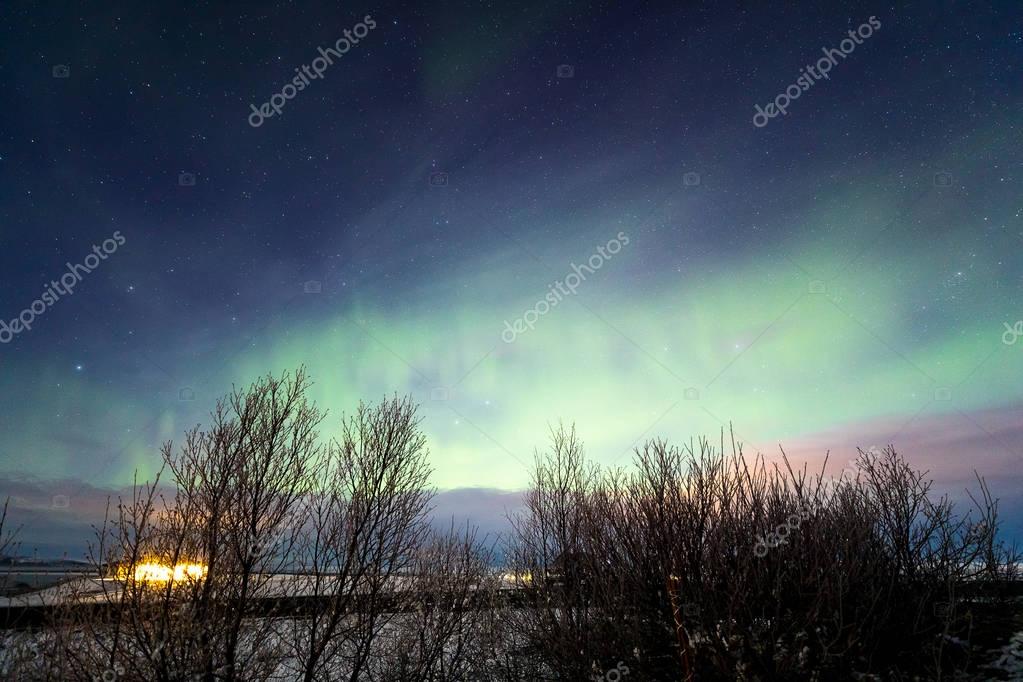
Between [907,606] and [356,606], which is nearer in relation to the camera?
[907,606]

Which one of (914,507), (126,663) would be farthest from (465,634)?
(914,507)

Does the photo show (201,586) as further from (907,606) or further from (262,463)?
(907,606)

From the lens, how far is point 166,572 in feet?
38.2

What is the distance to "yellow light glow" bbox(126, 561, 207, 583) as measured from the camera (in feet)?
36.2

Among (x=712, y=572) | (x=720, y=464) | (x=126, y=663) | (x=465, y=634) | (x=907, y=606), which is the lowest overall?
(x=465, y=634)

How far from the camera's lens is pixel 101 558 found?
10359 millimetres

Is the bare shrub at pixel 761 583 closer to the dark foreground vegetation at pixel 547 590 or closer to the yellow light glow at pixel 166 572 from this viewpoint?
the dark foreground vegetation at pixel 547 590

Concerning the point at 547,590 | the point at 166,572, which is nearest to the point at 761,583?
the point at 547,590

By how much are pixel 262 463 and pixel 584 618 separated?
28.9ft

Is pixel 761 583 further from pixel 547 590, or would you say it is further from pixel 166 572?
pixel 166 572

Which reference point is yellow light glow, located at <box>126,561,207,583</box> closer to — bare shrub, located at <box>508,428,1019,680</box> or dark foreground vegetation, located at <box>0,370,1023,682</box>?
dark foreground vegetation, located at <box>0,370,1023,682</box>

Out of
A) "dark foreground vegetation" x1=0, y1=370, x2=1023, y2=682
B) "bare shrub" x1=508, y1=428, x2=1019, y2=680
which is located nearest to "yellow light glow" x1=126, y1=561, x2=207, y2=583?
"dark foreground vegetation" x1=0, y1=370, x2=1023, y2=682

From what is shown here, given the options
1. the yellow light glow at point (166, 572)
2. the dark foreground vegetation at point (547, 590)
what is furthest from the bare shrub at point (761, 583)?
the yellow light glow at point (166, 572)

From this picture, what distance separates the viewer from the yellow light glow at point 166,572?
11.0 metres
